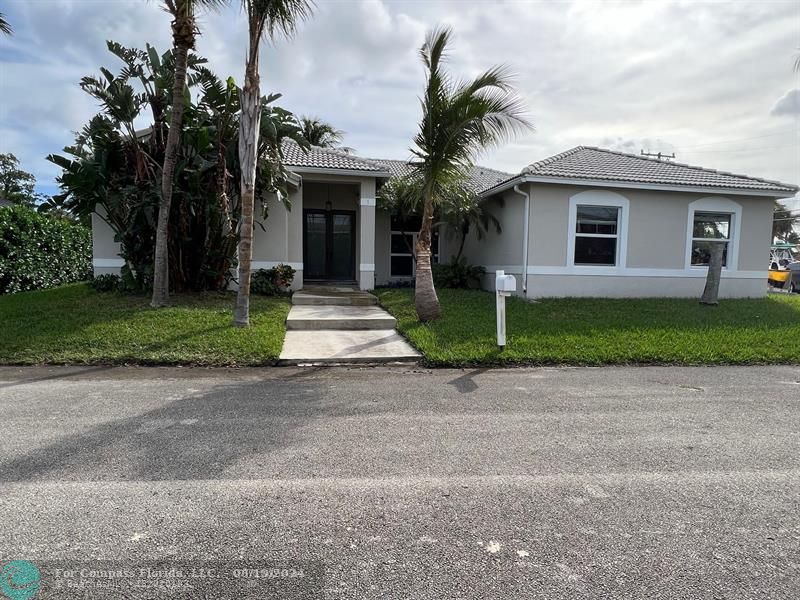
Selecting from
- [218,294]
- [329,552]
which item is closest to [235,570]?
[329,552]

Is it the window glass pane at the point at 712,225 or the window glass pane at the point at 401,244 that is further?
the window glass pane at the point at 401,244

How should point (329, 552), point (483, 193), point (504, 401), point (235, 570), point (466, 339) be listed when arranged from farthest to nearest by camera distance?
point (483, 193) < point (466, 339) < point (504, 401) < point (329, 552) < point (235, 570)

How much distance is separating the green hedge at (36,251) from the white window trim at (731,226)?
17.4m

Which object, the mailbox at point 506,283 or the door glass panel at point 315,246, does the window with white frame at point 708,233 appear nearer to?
the mailbox at point 506,283

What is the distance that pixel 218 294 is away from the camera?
10.8m

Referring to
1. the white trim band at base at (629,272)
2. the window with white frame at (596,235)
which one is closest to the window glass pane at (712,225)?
the white trim band at base at (629,272)

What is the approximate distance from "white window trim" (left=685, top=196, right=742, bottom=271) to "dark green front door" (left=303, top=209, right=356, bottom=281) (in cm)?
995

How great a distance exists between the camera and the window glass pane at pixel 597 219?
12.3 meters

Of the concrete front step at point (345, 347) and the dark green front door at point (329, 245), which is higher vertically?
the dark green front door at point (329, 245)

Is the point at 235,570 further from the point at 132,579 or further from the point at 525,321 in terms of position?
the point at 525,321

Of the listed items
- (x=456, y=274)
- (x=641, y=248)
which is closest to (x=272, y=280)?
(x=456, y=274)

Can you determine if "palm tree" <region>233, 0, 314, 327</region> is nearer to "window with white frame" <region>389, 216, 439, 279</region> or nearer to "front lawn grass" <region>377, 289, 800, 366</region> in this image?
"front lawn grass" <region>377, 289, 800, 366</region>

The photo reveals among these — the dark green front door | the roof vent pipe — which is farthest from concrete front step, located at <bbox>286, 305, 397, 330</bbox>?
the dark green front door

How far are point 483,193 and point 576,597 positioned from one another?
12943 mm
